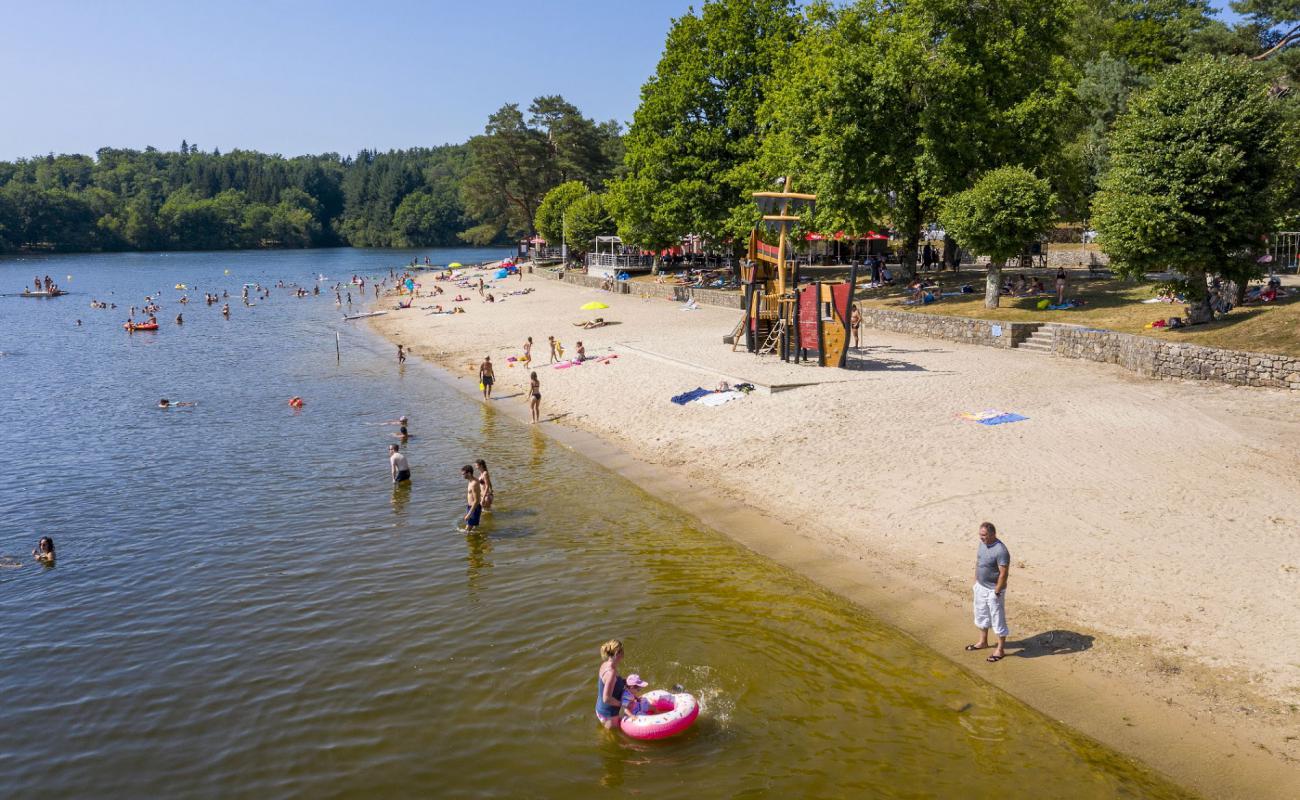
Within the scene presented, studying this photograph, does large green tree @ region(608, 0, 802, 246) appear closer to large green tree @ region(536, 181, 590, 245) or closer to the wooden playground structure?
the wooden playground structure

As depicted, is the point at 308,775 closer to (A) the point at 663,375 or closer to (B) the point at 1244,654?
(B) the point at 1244,654

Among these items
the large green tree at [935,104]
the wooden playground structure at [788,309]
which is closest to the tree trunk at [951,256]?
the large green tree at [935,104]

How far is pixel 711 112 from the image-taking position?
171ft

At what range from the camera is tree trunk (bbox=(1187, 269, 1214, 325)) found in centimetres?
2689

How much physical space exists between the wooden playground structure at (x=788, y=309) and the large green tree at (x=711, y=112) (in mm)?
16344

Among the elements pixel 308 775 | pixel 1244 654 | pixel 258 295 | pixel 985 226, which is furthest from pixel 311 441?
pixel 258 295

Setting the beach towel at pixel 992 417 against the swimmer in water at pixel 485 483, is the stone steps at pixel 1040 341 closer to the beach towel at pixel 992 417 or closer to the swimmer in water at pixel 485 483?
the beach towel at pixel 992 417

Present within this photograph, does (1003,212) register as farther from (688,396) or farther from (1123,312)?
(688,396)

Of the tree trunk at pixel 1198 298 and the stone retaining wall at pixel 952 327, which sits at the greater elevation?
the tree trunk at pixel 1198 298

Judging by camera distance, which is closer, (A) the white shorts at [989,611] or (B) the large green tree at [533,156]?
(A) the white shorts at [989,611]

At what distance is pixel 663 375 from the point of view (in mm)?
28766

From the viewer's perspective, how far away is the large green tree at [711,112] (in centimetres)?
5000

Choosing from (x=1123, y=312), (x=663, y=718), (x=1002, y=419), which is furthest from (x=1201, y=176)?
(x=663, y=718)

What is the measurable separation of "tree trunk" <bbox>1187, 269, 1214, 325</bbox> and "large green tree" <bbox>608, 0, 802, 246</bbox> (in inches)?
978
